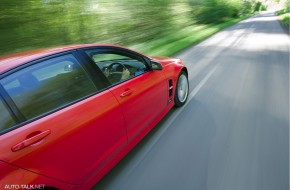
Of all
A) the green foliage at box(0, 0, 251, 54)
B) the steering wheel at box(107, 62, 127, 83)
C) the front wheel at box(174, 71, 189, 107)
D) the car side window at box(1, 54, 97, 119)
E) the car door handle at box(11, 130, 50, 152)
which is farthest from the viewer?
the green foliage at box(0, 0, 251, 54)

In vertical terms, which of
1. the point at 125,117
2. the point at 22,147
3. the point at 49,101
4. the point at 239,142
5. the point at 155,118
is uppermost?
the point at 49,101

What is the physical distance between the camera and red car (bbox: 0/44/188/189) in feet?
6.29

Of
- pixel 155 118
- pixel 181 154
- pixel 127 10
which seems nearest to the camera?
pixel 181 154

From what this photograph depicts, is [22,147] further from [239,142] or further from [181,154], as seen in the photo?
[239,142]

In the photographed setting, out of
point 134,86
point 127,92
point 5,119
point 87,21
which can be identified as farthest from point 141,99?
point 87,21

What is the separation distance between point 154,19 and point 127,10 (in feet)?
9.72

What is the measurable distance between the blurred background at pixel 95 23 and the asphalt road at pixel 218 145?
5238 mm

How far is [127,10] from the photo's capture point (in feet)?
44.9

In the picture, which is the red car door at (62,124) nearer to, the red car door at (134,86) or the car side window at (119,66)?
the red car door at (134,86)

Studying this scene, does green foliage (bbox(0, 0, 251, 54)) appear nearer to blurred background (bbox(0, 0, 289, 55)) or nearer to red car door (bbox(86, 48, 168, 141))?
blurred background (bbox(0, 0, 289, 55))

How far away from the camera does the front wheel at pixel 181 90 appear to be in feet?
15.5

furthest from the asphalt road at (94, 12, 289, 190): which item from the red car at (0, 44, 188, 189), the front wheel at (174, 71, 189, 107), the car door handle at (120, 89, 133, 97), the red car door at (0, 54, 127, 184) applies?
the car door handle at (120, 89, 133, 97)

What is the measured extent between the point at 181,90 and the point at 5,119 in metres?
3.49

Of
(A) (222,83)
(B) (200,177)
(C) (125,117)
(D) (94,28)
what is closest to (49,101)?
(C) (125,117)
